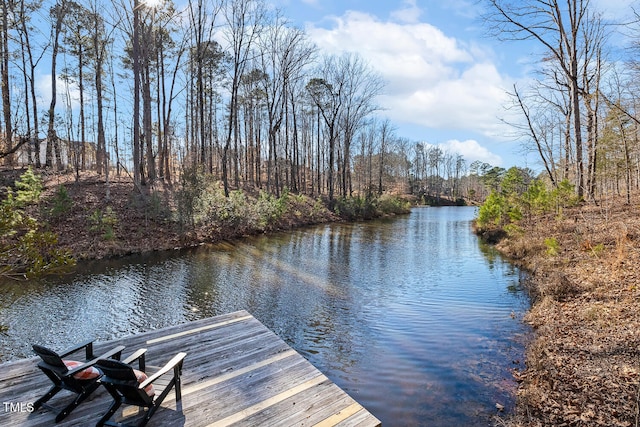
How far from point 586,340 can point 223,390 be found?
5.10 meters

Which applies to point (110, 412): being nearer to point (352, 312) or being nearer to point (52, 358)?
point (52, 358)

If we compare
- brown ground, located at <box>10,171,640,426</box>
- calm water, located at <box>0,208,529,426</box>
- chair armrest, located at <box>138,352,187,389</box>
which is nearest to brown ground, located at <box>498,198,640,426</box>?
brown ground, located at <box>10,171,640,426</box>

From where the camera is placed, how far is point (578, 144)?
45.6 feet

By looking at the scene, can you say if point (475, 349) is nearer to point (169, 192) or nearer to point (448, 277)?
point (448, 277)

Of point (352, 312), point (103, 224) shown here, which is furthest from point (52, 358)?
point (103, 224)

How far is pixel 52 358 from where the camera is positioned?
2.83 meters

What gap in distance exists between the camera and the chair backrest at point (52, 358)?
2815 millimetres

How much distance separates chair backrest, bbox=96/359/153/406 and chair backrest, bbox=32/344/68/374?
0.46 metres

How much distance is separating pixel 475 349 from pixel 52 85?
25.3m

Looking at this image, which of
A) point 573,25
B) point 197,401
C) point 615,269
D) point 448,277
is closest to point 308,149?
point 573,25

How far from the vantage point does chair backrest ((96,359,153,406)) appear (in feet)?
8.45

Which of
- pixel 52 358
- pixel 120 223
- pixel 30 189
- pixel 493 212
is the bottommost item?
pixel 52 358

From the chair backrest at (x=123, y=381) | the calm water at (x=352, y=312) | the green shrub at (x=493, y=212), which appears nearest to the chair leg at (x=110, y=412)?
the chair backrest at (x=123, y=381)

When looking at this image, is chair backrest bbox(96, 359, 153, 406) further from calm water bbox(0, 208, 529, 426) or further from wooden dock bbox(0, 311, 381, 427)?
calm water bbox(0, 208, 529, 426)
